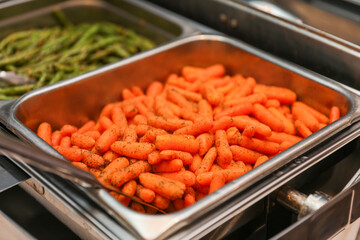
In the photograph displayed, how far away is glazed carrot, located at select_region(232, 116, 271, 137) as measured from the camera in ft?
5.22

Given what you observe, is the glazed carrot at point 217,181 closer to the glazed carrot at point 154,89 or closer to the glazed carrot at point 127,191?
the glazed carrot at point 127,191

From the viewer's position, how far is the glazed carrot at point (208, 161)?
146 cm

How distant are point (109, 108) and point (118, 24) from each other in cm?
106

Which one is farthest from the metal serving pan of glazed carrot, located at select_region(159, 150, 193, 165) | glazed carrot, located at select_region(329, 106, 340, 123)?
→ glazed carrot, located at select_region(159, 150, 193, 165)

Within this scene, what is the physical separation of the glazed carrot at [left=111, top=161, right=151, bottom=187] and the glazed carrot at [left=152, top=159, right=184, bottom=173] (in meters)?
0.05

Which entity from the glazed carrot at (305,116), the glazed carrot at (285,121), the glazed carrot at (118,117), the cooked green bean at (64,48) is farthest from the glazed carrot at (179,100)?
the cooked green bean at (64,48)

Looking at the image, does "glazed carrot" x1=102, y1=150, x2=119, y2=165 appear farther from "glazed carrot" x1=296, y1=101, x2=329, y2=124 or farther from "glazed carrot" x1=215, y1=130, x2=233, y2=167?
"glazed carrot" x1=296, y1=101, x2=329, y2=124

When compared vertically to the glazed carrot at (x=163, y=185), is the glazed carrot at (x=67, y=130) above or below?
below

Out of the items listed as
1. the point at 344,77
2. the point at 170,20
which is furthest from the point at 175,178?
the point at 170,20

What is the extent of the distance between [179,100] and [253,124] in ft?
1.37

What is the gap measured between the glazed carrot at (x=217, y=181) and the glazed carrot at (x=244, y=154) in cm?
14

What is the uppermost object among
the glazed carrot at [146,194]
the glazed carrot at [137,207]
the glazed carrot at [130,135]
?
the glazed carrot at [130,135]

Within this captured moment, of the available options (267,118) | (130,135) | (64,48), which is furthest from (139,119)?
(64,48)

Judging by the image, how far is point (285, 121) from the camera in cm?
179
